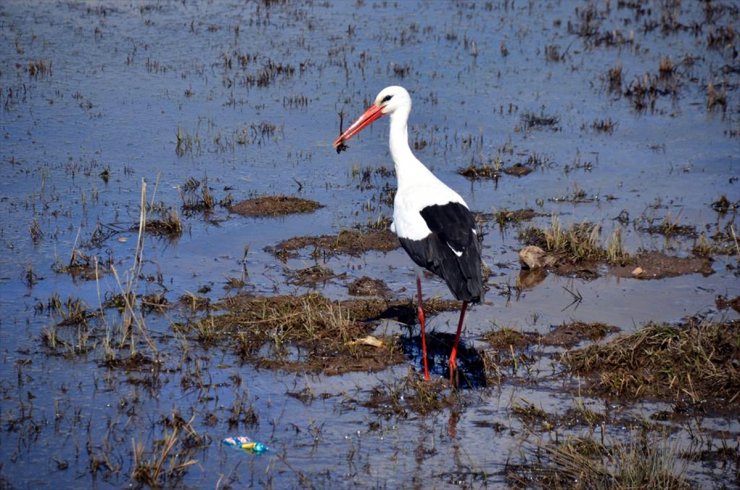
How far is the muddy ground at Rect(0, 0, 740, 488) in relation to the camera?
22.2 ft

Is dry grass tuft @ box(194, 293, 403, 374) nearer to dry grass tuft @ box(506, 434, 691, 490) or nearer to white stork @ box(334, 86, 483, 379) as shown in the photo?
white stork @ box(334, 86, 483, 379)

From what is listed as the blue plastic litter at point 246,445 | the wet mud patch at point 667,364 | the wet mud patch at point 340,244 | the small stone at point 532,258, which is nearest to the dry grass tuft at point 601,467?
the wet mud patch at point 667,364

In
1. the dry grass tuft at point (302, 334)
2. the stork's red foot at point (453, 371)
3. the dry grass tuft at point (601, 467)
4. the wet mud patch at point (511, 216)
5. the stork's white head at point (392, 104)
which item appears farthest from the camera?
the wet mud patch at point (511, 216)

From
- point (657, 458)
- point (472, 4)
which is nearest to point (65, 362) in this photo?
point (657, 458)

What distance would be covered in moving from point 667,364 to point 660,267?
2.35 m

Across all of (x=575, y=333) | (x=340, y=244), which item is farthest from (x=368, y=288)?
(x=575, y=333)

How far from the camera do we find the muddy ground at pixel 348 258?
677cm

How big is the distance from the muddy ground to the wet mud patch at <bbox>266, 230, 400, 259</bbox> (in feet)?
0.12

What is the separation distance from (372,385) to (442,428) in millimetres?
726

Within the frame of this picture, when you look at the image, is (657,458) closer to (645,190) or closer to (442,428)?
(442,428)

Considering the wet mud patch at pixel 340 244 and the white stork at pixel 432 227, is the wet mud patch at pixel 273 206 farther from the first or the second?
the white stork at pixel 432 227

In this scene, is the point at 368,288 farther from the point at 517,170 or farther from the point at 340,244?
the point at 517,170

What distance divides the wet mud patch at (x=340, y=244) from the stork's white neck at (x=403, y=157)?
1.63 metres

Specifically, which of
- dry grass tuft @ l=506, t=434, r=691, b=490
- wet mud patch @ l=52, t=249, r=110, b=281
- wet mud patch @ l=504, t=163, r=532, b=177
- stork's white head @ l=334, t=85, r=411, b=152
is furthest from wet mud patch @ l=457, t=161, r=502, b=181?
dry grass tuft @ l=506, t=434, r=691, b=490
